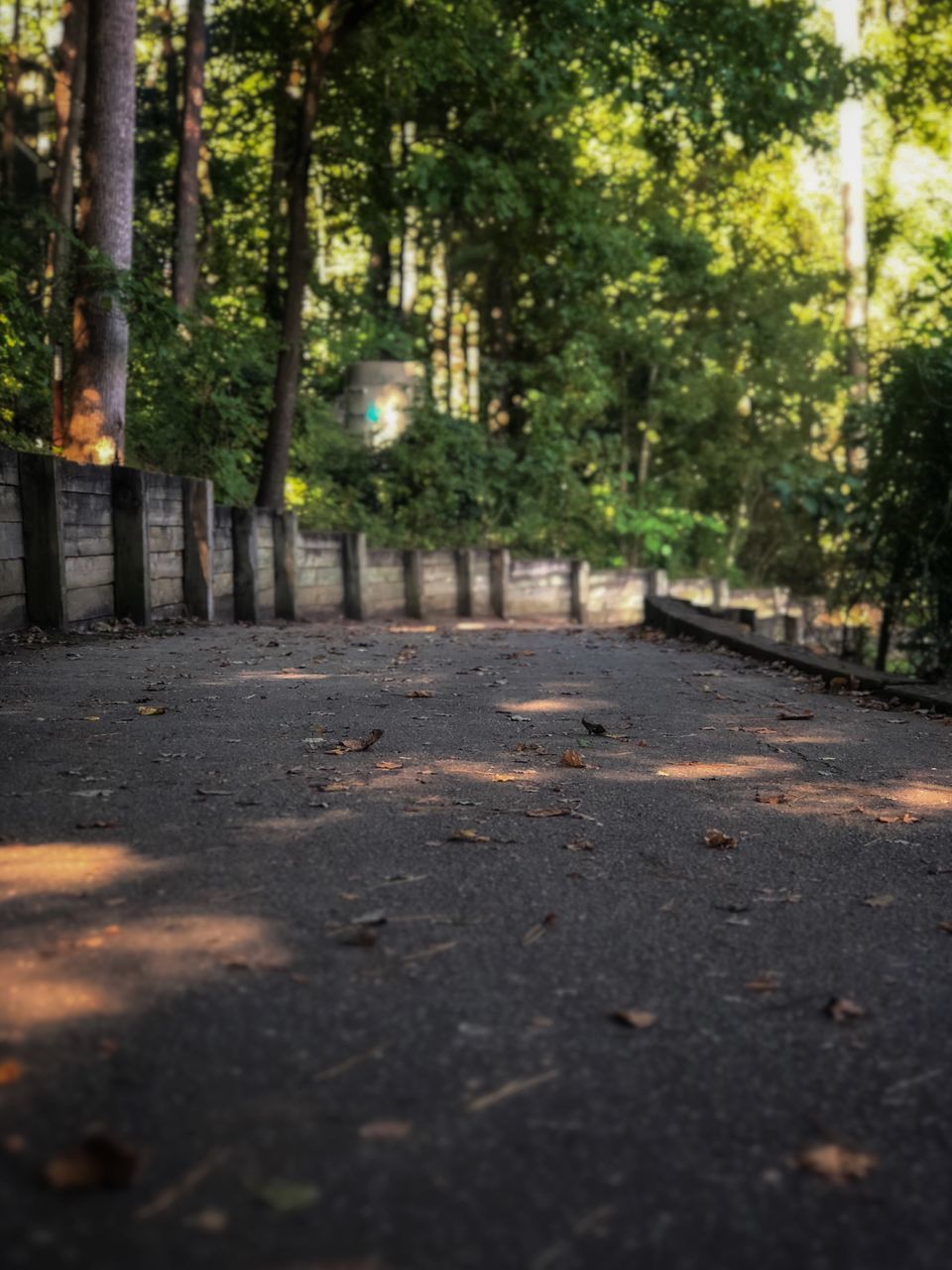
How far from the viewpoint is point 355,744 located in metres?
5.45

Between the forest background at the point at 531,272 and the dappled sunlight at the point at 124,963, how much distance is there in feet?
26.9

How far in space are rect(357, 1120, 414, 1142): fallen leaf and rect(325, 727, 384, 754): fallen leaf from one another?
321 centimetres

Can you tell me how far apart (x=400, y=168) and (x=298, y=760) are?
1752cm

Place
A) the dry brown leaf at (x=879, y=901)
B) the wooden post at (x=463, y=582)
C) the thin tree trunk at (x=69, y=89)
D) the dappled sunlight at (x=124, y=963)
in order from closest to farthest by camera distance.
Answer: the dappled sunlight at (x=124, y=963) → the dry brown leaf at (x=879, y=901) → the wooden post at (x=463, y=582) → the thin tree trunk at (x=69, y=89)

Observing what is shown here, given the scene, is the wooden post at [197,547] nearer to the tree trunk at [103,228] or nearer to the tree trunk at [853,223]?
the tree trunk at [103,228]

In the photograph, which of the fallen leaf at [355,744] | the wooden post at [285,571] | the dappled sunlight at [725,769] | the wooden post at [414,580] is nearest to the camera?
the dappled sunlight at [725,769]

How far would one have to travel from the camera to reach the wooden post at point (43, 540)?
8938 mm

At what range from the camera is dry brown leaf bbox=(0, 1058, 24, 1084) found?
2.17m

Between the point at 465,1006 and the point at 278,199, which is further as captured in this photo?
the point at 278,199

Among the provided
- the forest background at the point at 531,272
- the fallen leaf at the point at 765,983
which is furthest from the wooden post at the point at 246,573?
the fallen leaf at the point at 765,983

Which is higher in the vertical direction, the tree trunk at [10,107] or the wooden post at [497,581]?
the tree trunk at [10,107]

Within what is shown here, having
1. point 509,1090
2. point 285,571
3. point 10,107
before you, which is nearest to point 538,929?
point 509,1090

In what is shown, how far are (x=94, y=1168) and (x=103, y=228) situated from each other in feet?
38.7

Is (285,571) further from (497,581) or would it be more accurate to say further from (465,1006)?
(465,1006)
